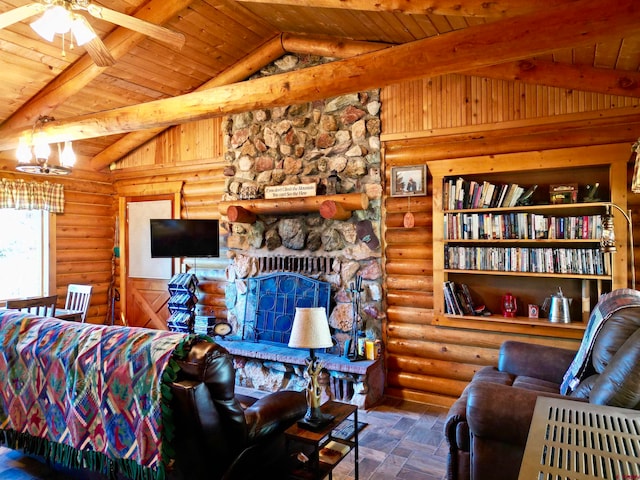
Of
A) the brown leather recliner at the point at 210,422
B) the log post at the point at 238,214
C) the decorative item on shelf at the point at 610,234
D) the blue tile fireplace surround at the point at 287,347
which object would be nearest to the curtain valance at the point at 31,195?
the log post at the point at 238,214

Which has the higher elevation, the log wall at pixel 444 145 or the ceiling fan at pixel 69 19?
the ceiling fan at pixel 69 19

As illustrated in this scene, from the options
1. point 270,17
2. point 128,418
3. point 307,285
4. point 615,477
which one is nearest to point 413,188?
point 307,285

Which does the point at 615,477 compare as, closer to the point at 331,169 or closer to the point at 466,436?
the point at 466,436

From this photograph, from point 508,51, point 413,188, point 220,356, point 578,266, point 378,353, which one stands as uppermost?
point 508,51

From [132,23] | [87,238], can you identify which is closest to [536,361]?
[132,23]

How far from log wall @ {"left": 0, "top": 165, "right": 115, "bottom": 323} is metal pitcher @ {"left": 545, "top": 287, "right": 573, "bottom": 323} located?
19.2 ft

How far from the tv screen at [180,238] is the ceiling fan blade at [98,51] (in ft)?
7.71

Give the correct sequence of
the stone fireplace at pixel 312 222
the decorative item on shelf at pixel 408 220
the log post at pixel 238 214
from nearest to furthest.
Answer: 1. the decorative item on shelf at pixel 408 220
2. the stone fireplace at pixel 312 222
3. the log post at pixel 238 214

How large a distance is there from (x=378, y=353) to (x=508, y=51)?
111 inches

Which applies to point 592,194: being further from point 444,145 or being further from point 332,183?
point 332,183

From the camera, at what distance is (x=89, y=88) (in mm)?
4746

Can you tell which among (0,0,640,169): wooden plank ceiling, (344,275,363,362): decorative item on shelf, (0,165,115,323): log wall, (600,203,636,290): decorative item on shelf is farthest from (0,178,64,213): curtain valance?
(600,203,636,290): decorative item on shelf

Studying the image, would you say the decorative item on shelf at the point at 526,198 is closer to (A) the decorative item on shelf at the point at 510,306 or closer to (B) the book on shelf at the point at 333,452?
(A) the decorative item on shelf at the point at 510,306

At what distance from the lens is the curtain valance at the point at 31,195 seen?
5.20 m
